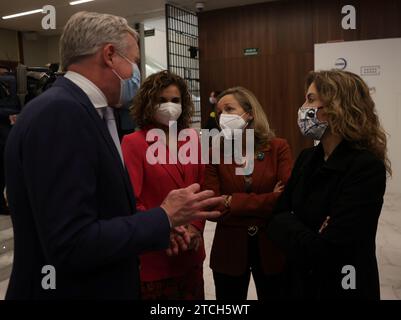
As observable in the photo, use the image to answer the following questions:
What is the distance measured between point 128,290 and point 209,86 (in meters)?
6.05

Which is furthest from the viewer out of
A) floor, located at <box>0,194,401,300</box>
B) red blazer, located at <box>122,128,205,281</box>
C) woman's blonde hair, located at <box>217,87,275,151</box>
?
floor, located at <box>0,194,401,300</box>

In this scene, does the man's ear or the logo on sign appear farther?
the logo on sign

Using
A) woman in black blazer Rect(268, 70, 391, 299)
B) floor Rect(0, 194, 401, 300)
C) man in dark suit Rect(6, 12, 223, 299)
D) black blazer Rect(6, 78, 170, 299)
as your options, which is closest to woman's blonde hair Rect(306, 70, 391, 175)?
woman in black blazer Rect(268, 70, 391, 299)

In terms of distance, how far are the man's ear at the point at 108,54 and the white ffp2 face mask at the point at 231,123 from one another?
1.00 metres

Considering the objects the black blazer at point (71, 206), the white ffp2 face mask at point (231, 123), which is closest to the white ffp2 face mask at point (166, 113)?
the white ffp2 face mask at point (231, 123)

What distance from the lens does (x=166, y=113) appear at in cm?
187

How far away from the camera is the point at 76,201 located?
0.90 metres

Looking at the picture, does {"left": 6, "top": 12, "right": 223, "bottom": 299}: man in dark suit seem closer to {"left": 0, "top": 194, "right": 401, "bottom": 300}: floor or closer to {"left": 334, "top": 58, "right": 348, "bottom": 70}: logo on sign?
{"left": 0, "top": 194, "right": 401, "bottom": 300}: floor

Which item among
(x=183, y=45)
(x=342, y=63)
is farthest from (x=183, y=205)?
(x=183, y=45)

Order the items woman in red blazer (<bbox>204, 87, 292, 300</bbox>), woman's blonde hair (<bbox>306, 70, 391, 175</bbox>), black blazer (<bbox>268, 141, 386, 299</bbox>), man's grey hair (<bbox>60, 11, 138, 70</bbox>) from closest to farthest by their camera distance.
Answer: man's grey hair (<bbox>60, 11, 138, 70</bbox>), black blazer (<bbox>268, 141, 386, 299</bbox>), woman's blonde hair (<bbox>306, 70, 391, 175</bbox>), woman in red blazer (<bbox>204, 87, 292, 300</bbox>)

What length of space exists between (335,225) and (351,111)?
1.47ft

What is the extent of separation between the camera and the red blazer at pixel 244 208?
178 cm

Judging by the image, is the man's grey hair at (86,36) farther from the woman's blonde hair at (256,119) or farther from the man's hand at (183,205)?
the woman's blonde hair at (256,119)

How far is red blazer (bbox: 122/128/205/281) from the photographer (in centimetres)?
169
